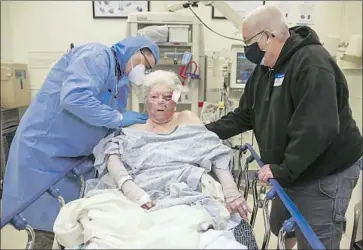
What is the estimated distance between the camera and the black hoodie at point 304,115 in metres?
1.37

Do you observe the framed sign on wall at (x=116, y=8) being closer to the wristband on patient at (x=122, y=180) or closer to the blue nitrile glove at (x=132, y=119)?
the blue nitrile glove at (x=132, y=119)

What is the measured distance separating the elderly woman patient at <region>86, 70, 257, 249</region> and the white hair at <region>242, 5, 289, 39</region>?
0.51 metres

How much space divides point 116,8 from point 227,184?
261cm

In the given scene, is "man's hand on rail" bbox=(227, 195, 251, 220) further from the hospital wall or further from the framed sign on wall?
the framed sign on wall

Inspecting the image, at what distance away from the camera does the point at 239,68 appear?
2998 mm

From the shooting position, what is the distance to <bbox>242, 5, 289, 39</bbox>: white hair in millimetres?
1551

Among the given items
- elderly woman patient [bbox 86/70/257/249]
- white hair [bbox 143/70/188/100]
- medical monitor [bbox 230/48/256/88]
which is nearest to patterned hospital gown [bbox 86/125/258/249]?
elderly woman patient [bbox 86/70/257/249]

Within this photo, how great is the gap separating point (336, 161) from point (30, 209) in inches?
56.2

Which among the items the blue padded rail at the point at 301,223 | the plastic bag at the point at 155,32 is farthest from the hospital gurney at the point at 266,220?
the plastic bag at the point at 155,32

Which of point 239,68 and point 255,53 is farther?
point 239,68

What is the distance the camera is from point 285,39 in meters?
1.58

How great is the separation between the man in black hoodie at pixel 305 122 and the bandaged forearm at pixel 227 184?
5.5 inches

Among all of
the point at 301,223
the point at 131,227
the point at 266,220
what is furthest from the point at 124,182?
the point at 301,223

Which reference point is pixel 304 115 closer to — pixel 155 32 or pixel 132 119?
pixel 132 119
